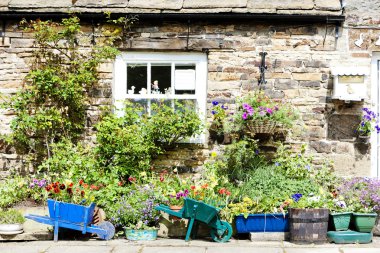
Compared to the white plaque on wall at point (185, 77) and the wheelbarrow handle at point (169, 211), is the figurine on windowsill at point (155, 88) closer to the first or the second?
the white plaque on wall at point (185, 77)

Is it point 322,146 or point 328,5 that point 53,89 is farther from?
point 328,5

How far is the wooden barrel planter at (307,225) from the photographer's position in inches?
287

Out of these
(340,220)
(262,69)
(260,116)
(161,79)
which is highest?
(262,69)

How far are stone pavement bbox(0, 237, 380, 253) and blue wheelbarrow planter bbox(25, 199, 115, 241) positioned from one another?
18 cm

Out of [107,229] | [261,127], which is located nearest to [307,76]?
[261,127]

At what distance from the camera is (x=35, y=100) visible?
911cm

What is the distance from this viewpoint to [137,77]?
917 cm

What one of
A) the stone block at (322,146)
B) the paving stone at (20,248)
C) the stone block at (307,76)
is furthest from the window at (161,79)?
the paving stone at (20,248)

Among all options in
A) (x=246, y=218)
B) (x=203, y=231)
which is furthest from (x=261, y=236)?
(x=203, y=231)

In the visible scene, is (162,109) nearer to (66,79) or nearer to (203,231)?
(66,79)

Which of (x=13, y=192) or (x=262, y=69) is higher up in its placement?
(x=262, y=69)

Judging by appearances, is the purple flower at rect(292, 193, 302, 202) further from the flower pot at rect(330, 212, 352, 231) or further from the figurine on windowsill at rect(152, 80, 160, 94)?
the figurine on windowsill at rect(152, 80, 160, 94)

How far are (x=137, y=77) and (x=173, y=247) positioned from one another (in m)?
3.10

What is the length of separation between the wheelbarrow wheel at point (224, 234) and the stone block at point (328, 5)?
12.1 feet
